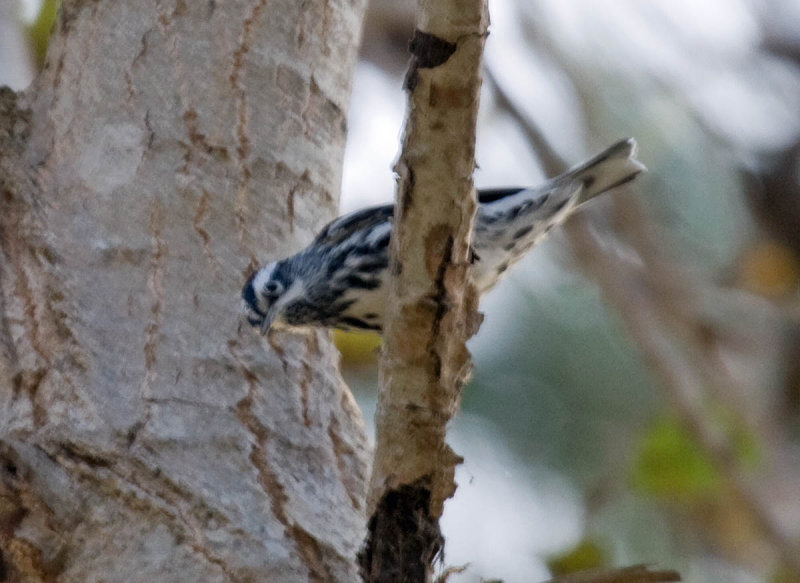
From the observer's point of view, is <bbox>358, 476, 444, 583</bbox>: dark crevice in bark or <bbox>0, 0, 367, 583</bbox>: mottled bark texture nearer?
<bbox>358, 476, 444, 583</bbox>: dark crevice in bark

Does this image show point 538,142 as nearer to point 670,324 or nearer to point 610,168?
point 610,168

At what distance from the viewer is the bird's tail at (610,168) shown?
306 cm

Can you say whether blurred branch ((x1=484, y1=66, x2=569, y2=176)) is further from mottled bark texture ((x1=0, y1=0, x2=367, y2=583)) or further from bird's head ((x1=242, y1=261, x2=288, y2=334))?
bird's head ((x1=242, y1=261, x2=288, y2=334))

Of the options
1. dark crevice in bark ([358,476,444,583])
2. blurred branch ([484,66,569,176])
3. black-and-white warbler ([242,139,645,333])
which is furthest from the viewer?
blurred branch ([484,66,569,176])

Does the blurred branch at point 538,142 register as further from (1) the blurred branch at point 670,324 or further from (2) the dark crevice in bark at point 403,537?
(2) the dark crevice in bark at point 403,537

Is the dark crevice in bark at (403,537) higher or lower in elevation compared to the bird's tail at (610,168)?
lower

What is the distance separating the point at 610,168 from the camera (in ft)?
10.0

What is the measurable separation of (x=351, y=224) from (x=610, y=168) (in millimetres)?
668

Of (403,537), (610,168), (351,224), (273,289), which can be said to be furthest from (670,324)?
(403,537)

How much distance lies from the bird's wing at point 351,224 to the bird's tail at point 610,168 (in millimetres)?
469

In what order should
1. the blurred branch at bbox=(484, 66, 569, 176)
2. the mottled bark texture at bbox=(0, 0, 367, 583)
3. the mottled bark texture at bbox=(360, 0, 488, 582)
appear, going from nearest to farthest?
the mottled bark texture at bbox=(360, 0, 488, 582), the mottled bark texture at bbox=(0, 0, 367, 583), the blurred branch at bbox=(484, 66, 569, 176)

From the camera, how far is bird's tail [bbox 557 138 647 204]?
3059 millimetres

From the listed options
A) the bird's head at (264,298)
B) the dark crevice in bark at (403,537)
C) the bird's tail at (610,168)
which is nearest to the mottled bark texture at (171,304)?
the bird's head at (264,298)

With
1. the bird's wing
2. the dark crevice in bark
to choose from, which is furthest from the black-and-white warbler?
the dark crevice in bark
